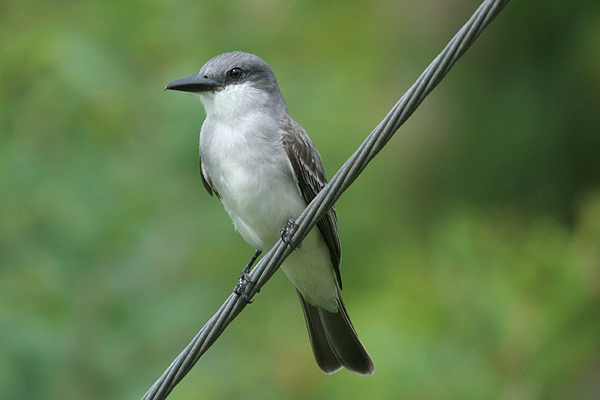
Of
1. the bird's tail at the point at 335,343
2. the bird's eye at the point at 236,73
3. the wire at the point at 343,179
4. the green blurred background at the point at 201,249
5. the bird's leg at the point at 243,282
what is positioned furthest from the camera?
the green blurred background at the point at 201,249

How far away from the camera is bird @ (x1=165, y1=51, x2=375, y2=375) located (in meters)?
3.91

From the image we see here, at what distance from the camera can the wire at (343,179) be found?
96.9 inches

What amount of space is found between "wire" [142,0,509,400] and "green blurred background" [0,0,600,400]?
195 centimetres

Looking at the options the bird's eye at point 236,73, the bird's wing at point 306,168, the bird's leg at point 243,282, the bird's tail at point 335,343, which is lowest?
the bird's leg at point 243,282

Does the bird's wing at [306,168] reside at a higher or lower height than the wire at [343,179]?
higher

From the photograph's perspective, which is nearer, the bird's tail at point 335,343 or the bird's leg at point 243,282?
the bird's leg at point 243,282

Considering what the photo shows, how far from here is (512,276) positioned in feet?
17.4

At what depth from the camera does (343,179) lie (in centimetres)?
278

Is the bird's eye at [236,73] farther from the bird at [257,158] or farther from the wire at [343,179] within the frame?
the wire at [343,179]

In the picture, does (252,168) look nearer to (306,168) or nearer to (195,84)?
(306,168)

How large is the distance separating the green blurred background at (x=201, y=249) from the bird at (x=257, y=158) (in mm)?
1154

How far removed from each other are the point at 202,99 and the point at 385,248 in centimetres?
315

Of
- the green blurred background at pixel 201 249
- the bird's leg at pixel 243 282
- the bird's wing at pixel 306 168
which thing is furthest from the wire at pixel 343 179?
the green blurred background at pixel 201 249

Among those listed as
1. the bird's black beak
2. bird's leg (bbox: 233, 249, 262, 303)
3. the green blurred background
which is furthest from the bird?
the green blurred background
